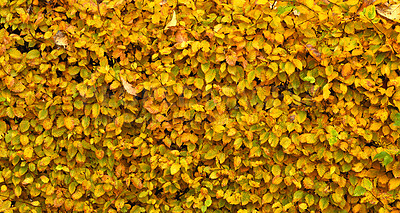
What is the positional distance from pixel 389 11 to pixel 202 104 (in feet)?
4.53

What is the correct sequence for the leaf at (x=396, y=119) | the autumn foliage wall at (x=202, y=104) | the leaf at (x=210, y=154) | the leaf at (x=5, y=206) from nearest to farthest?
the leaf at (x=396, y=119), the autumn foliage wall at (x=202, y=104), the leaf at (x=210, y=154), the leaf at (x=5, y=206)

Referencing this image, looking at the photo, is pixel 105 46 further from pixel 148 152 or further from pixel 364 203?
pixel 364 203

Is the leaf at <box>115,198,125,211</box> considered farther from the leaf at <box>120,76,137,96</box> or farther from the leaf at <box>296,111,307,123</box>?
the leaf at <box>296,111,307,123</box>

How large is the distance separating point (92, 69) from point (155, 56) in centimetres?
53

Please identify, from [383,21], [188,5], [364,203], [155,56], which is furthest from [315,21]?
[364,203]

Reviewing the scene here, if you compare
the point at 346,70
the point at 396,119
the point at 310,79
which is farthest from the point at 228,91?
the point at 396,119

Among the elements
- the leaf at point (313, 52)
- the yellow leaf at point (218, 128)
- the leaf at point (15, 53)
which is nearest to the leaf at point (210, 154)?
the yellow leaf at point (218, 128)

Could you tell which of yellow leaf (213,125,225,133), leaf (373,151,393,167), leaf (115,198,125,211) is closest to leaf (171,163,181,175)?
yellow leaf (213,125,225,133)

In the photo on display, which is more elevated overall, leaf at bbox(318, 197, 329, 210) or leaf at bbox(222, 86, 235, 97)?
leaf at bbox(222, 86, 235, 97)

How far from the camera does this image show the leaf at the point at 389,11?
2516 millimetres

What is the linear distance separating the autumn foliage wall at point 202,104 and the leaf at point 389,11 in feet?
0.04

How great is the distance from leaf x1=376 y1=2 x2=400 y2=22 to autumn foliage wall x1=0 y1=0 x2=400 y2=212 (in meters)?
0.01

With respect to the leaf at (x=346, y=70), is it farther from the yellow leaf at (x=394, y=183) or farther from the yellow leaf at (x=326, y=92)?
the yellow leaf at (x=394, y=183)

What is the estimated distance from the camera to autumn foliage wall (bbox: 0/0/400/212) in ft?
8.59
